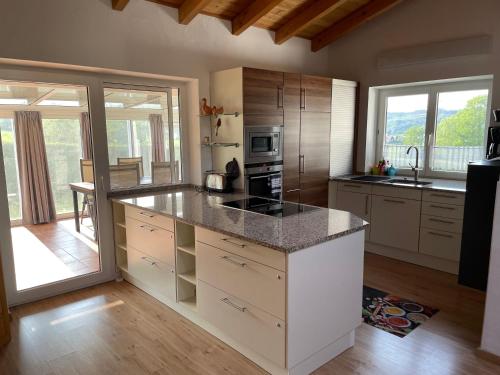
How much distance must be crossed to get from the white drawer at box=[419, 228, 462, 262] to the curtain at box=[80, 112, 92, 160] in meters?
3.36

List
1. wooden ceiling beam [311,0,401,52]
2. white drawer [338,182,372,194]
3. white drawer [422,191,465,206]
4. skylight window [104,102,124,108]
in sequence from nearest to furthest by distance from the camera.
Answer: skylight window [104,102,124,108] < white drawer [422,191,465,206] < wooden ceiling beam [311,0,401,52] < white drawer [338,182,372,194]

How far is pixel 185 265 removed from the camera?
111 inches

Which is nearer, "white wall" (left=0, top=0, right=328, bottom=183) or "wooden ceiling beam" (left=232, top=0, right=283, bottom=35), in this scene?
"white wall" (left=0, top=0, right=328, bottom=183)

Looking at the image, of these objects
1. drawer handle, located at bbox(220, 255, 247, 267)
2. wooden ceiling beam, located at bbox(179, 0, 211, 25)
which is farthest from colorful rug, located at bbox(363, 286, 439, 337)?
wooden ceiling beam, located at bbox(179, 0, 211, 25)

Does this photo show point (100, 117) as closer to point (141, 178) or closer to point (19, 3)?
point (141, 178)

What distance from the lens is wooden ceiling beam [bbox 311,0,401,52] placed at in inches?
157

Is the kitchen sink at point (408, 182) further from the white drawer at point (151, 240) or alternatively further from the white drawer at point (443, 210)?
the white drawer at point (151, 240)

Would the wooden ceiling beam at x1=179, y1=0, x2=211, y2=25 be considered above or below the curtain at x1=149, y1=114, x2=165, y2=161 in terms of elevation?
above

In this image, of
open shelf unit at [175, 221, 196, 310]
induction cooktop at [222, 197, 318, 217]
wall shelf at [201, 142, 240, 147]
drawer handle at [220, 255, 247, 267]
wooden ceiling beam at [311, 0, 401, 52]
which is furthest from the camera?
wooden ceiling beam at [311, 0, 401, 52]

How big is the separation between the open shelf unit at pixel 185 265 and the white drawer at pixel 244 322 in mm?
232

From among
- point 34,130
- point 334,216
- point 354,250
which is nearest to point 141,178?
point 34,130

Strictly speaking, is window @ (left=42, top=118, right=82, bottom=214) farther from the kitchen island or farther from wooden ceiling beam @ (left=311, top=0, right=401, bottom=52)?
wooden ceiling beam @ (left=311, top=0, right=401, bottom=52)

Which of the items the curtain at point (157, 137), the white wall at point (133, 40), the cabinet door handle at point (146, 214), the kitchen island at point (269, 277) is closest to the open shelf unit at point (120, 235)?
the cabinet door handle at point (146, 214)

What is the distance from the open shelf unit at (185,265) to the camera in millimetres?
2729
